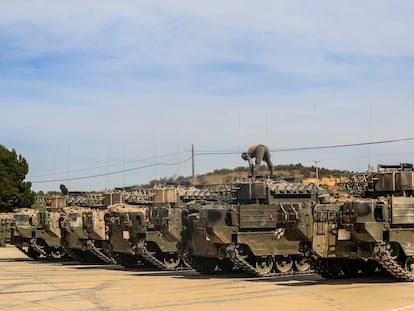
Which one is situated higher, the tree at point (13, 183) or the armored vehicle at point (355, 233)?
the tree at point (13, 183)

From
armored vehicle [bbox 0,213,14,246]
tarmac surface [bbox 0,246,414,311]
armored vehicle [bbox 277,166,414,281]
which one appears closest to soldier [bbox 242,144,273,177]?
tarmac surface [bbox 0,246,414,311]

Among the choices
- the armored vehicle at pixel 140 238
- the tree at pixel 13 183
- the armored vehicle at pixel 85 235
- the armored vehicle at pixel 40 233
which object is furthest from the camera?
the tree at pixel 13 183

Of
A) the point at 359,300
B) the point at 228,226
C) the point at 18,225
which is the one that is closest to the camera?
the point at 359,300

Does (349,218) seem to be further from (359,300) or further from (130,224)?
(130,224)

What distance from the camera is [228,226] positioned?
74.2 feet

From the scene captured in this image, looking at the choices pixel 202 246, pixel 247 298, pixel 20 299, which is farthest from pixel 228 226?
pixel 20 299

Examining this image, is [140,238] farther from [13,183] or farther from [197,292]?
[13,183]

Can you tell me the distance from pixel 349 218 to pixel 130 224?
10.3 metres

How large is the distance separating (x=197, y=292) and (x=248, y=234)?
4484mm

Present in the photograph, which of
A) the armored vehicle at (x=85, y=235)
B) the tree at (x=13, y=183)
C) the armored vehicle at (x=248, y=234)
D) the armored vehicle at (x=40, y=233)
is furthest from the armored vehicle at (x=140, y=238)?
the tree at (x=13, y=183)

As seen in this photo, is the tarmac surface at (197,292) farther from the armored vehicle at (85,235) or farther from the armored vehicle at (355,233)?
the armored vehicle at (85,235)

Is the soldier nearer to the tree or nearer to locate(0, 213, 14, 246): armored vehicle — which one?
locate(0, 213, 14, 246): armored vehicle

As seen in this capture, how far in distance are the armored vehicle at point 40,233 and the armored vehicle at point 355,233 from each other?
15.3 m

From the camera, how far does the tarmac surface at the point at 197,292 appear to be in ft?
51.2
